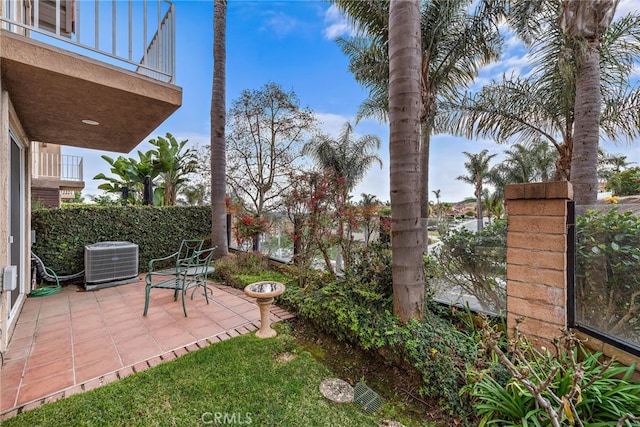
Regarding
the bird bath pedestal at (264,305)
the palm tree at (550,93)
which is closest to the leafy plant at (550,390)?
the bird bath pedestal at (264,305)

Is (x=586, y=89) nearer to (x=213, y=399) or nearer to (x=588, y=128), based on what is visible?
(x=588, y=128)

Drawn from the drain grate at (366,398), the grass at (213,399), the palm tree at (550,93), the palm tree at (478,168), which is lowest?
the drain grate at (366,398)

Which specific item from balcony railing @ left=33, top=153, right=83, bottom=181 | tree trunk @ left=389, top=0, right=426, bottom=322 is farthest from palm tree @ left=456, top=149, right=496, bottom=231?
balcony railing @ left=33, top=153, right=83, bottom=181

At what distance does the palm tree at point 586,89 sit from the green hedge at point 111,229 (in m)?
8.70

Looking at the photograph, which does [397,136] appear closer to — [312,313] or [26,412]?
[312,313]

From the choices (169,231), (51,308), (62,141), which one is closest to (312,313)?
(51,308)

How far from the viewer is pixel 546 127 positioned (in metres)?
6.16

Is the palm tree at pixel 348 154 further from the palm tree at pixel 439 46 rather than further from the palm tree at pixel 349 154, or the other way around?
the palm tree at pixel 439 46

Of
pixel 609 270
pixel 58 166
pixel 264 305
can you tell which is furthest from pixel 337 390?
pixel 58 166

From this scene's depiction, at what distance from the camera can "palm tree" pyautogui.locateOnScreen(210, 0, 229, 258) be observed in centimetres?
691

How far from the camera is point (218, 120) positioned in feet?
22.7

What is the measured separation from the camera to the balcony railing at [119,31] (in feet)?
→ 9.16

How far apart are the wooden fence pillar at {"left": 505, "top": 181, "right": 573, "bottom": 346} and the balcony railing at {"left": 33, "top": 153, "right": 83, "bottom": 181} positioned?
51.0 feet

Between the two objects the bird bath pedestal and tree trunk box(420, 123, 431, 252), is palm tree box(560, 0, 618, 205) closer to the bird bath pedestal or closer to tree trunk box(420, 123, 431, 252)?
tree trunk box(420, 123, 431, 252)
